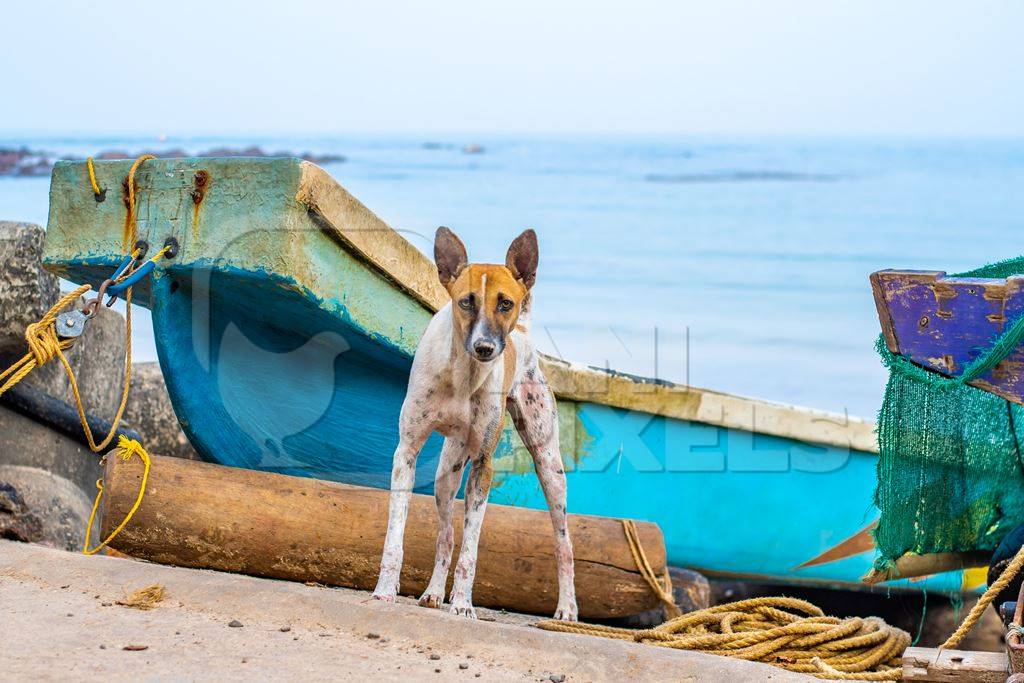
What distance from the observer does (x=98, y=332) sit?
682cm

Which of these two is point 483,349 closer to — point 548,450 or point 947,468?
point 548,450

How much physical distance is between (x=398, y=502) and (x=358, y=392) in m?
1.63

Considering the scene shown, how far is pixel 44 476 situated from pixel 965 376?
4186 millimetres

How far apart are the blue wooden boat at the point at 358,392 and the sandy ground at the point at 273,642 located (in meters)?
1.37

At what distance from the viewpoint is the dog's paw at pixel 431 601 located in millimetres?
4742

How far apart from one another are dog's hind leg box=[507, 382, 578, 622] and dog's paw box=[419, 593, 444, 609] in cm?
63

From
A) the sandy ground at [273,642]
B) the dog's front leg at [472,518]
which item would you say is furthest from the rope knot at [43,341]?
the dog's front leg at [472,518]

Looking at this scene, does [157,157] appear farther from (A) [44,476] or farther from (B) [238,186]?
(A) [44,476]

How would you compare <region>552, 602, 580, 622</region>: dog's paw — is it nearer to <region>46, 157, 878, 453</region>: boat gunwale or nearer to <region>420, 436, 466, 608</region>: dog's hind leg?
<region>420, 436, 466, 608</region>: dog's hind leg

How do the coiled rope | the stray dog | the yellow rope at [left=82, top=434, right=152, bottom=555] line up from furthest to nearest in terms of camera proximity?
the yellow rope at [left=82, top=434, right=152, bottom=555], the coiled rope, the stray dog

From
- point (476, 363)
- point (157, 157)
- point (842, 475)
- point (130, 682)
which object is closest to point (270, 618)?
point (130, 682)

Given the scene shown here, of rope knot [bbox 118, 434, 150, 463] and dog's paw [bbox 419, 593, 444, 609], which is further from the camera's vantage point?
rope knot [bbox 118, 434, 150, 463]

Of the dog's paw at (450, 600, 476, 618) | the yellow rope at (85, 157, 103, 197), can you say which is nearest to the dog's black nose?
the dog's paw at (450, 600, 476, 618)

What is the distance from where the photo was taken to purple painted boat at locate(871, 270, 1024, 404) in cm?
411
